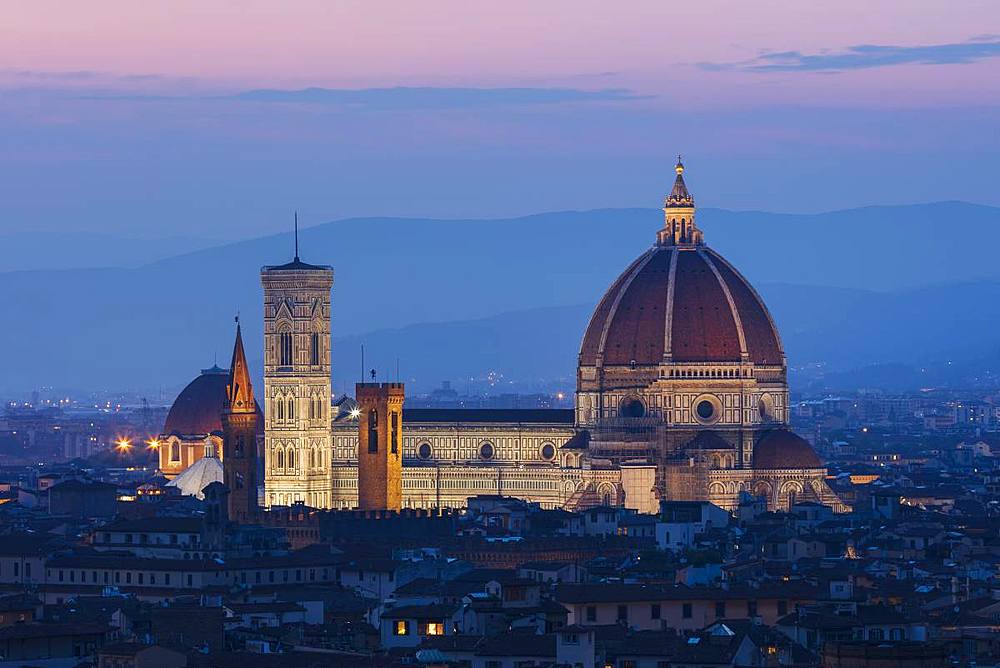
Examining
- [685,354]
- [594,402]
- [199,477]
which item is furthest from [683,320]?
[199,477]

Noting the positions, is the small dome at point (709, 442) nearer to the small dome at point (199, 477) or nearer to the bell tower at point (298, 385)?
the bell tower at point (298, 385)

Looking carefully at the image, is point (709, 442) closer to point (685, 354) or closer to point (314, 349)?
point (685, 354)

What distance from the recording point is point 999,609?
86.9 m

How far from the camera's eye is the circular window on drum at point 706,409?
6934 inches

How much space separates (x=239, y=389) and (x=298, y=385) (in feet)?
56.0

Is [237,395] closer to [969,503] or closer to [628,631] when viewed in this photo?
[969,503]

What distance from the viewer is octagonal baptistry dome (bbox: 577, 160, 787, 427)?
578ft

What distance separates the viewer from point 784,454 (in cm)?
17050

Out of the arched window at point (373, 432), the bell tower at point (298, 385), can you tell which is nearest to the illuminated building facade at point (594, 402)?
the bell tower at point (298, 385)

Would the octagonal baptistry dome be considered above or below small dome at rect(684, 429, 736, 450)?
above

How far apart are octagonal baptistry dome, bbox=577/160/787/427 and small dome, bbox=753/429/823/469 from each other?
3.34 metres

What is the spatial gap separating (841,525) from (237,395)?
3097 cm

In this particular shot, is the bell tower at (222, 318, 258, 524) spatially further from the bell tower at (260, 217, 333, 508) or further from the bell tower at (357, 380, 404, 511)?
the bell tower at (260, 217, 333, 508)

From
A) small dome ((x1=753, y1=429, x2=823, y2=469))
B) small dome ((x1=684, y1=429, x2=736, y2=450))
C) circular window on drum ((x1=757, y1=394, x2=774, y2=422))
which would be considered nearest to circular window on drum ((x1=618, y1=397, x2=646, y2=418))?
small dome ((x1=684, y1=429, x2=736, y2=450))
